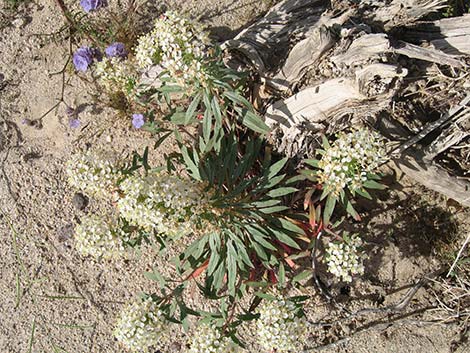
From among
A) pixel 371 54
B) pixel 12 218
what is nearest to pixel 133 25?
pixel 12 218

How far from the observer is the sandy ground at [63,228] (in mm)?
4566

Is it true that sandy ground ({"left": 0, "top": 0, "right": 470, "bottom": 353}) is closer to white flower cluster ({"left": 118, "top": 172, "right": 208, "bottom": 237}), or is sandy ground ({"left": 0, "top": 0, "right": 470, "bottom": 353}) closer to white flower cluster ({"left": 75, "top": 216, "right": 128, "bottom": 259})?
white flower cluster ({"left": 75, "top": 216, "right": 128, "bottom": 259})

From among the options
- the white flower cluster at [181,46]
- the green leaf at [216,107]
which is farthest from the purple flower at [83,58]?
the green leaf at [216,107]

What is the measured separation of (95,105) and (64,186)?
87 cm

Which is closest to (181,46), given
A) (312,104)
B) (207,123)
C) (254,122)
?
(207,123)

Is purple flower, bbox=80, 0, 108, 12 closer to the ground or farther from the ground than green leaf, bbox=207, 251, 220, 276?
farther from the ground

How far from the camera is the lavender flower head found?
4727 millimetres

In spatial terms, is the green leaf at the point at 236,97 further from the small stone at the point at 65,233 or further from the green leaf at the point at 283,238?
the small stone at the point at 65,233

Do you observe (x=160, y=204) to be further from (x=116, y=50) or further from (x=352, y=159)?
(x=116, y=50)

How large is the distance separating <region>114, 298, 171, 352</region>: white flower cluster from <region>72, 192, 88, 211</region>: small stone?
1.73m

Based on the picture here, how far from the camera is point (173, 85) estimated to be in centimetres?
371

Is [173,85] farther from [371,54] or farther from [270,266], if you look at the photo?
[270,266]

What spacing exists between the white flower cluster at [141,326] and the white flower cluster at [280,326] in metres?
0.70

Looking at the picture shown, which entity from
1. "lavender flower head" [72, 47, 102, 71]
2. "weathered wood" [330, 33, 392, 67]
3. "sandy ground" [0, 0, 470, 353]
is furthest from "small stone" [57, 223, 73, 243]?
"weathered wood" [330, 33, 392, 67]
